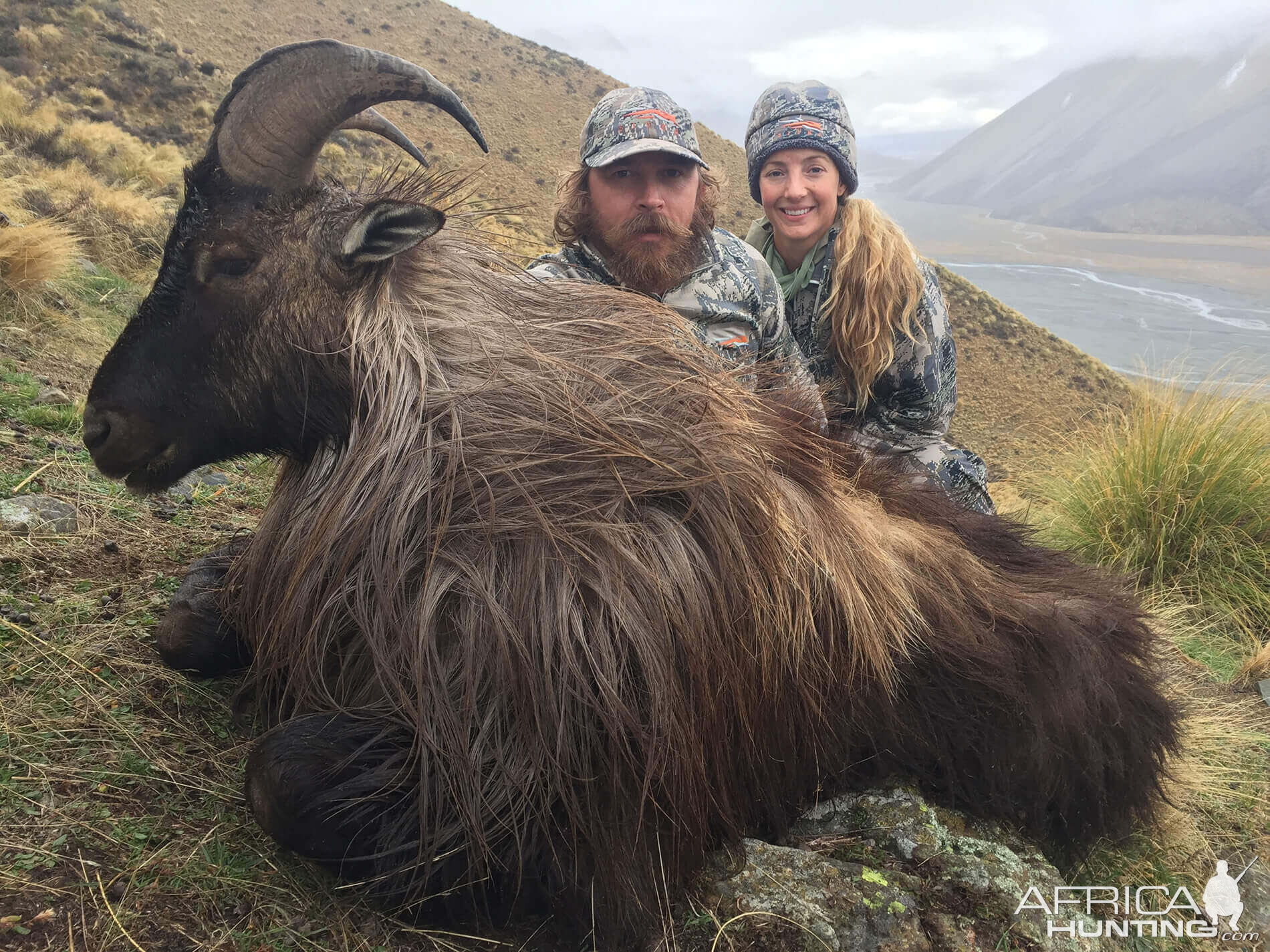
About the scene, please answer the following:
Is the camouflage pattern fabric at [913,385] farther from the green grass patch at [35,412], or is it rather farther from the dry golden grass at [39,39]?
the dry golden grass at [39,39]

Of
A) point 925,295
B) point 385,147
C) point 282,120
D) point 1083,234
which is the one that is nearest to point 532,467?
point 282,120

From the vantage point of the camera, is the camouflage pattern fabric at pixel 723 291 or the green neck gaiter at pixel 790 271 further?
the green neck gaiter at pixel 790 271

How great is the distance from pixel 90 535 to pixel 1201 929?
4190 mm

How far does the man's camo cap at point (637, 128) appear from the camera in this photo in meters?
3.57

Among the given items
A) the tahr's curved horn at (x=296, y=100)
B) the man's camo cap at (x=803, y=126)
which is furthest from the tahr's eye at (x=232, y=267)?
the man's camo cap at (x=803, y=126)

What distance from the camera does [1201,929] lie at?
2.77m

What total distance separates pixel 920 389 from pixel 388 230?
2.99 m

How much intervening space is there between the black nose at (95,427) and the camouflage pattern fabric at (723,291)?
1.81 meters

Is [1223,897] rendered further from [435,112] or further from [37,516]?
[435,112]

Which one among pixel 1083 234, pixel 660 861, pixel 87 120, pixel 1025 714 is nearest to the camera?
pixel 660 861

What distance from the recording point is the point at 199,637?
8.32ft

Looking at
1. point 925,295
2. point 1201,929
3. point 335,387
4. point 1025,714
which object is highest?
point 925,295

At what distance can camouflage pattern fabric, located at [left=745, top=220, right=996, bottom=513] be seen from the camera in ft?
14.1

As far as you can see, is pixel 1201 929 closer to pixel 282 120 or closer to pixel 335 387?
pixel 335 387
